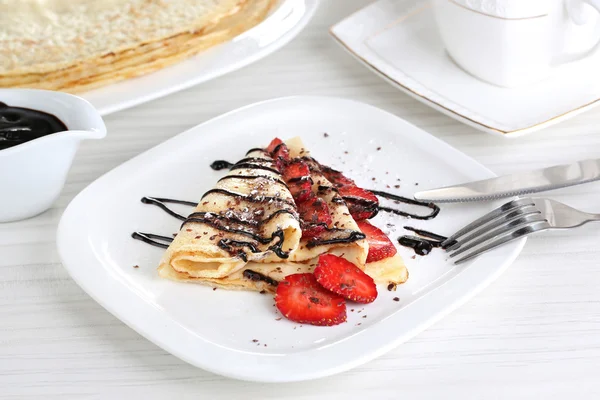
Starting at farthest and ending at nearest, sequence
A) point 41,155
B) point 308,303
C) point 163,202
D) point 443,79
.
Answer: point 443,79, point 163,202, point 41,155, point 308,303

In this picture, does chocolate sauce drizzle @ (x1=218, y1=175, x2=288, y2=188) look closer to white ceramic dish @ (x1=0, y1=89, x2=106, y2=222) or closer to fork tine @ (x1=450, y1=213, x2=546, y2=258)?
white ceramic dish @ (x1=0, y1=89, x2=106, y2=222)

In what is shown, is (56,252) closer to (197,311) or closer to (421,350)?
(197,311)

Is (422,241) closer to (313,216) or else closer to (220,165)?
(313,216)

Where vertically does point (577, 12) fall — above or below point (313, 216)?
above

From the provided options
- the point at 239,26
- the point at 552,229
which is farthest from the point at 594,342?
the point at 239,26

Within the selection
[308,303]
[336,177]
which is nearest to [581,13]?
[336,177]

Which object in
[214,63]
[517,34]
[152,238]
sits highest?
[517,34]

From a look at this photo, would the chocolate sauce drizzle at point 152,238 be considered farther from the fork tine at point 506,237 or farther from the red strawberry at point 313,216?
the fork tine at point 506,237

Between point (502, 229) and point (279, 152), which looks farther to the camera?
point (279, 152)
